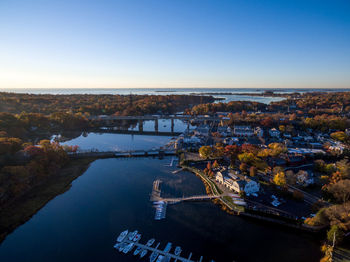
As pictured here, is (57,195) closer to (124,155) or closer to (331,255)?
(124,155)

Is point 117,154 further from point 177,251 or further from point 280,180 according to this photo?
point 280,180

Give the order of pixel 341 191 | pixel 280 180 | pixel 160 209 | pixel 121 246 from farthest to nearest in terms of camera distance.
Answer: pixel 280 180 → pixel 160 209 → pixel 341 191 → pixel 121 246

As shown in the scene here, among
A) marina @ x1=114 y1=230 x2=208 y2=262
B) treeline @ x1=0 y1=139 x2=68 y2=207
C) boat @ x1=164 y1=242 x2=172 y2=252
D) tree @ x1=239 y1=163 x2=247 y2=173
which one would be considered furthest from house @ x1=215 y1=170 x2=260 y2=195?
treeline @ x1=0 y1=139 x2=68 y2=207

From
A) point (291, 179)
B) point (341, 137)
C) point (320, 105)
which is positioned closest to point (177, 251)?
point (291, 179)

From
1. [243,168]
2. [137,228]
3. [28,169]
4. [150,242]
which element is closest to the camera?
[150,242]

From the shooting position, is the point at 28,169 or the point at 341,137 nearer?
the point at 28,169

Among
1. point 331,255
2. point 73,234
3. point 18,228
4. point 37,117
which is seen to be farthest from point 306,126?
point 37,117
